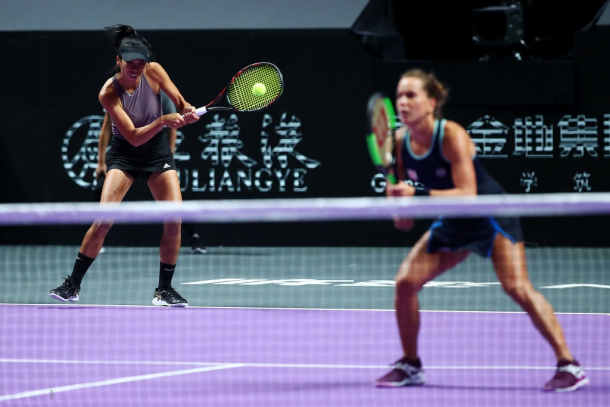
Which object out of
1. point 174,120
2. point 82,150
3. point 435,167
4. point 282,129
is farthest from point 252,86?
point 82,150

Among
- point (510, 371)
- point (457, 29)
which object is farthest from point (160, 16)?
point (510, 371)

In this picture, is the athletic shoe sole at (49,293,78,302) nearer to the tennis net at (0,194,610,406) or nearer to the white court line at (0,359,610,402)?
the tennis net at (0,194,610,406)

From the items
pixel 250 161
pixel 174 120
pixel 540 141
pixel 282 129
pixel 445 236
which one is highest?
pixel 282 129

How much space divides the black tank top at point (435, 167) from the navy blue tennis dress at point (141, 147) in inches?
106

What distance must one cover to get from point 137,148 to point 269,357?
2.14 m

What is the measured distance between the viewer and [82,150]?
1348 centimetres

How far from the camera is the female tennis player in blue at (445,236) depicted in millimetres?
4457

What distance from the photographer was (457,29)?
1303 cm

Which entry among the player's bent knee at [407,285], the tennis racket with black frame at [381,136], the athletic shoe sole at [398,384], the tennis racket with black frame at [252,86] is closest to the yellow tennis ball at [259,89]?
the tennis racket with black frame at [252,86]

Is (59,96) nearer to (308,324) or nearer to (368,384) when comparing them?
(308,324)

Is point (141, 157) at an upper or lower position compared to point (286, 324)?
upper

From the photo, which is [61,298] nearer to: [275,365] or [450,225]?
[275,365]

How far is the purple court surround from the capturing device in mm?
4438

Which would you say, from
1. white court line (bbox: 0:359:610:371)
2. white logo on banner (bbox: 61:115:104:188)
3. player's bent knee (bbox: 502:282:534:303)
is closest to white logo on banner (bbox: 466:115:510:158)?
white logo on banner (bbox: 61:115:104:188)
